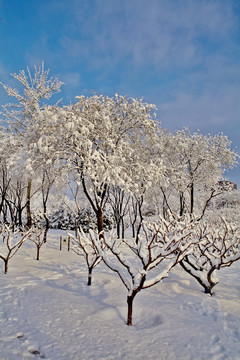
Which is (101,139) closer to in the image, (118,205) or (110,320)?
(110,320)

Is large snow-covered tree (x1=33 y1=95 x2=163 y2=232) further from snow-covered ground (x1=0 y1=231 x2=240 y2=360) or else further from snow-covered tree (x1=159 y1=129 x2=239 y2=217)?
snow-covered tree (x1=159 y1=129 x2=239 y2=217)

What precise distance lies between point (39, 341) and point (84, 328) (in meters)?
0.82

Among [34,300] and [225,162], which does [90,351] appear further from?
[225,162]

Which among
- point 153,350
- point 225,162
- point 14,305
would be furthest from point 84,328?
point 225,162

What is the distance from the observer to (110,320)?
13.9ft

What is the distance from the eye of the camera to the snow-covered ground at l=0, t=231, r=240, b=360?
320cm

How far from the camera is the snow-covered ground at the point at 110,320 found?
126 inches

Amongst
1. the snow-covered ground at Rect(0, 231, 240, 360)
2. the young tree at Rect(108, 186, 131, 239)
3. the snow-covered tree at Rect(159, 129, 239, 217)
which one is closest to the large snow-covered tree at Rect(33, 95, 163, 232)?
the snow-covered ground at Rect(0, 231, 240, 360)

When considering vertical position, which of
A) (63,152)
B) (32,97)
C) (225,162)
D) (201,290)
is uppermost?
(32,97)

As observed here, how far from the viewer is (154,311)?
4648 mm

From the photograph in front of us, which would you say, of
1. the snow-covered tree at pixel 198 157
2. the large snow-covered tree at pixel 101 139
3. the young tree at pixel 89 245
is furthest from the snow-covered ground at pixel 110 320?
the snow-covered tree at pixel 198 157

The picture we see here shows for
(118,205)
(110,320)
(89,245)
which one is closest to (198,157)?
(118,205)

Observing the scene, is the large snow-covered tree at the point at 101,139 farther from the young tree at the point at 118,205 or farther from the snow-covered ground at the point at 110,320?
the young tree at the point at 118,205

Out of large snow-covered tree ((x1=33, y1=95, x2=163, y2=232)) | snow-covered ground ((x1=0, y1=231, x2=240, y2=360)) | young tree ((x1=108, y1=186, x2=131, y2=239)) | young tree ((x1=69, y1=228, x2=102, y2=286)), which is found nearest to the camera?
snow-covered ground ((x1=0, y1=231, x2=240, y2=360))
